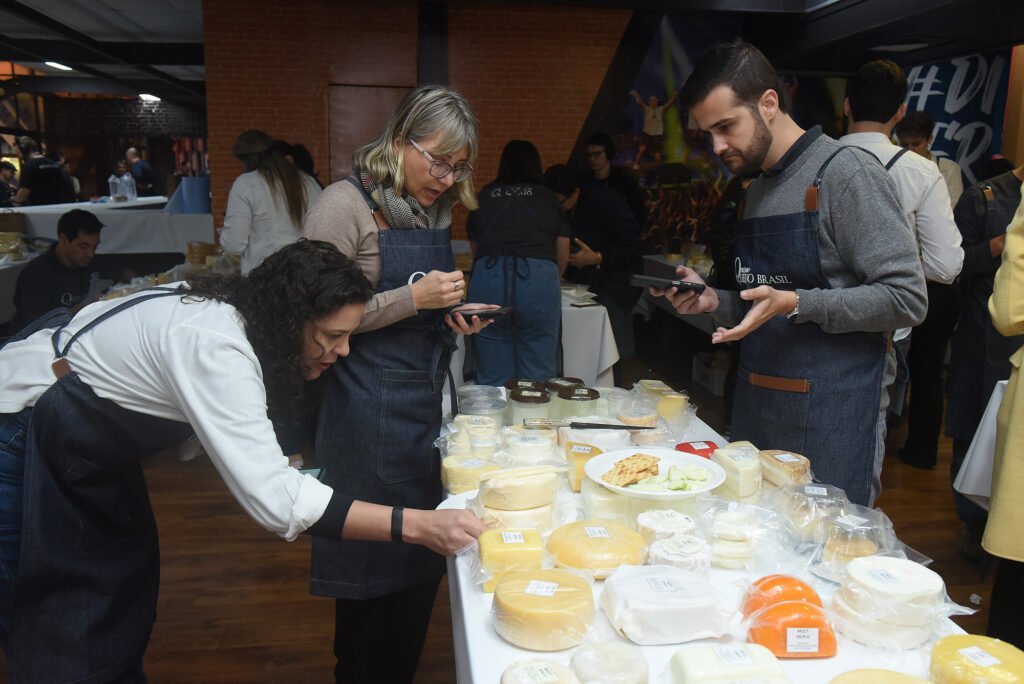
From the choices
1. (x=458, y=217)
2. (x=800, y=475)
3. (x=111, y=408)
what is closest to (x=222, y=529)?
(x=111, y=408)

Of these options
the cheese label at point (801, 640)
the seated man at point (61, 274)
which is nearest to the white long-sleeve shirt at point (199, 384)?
the cheese label at point (801, 640)

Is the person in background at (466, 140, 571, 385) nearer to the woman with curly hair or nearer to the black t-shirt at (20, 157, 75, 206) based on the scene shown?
the woman with curly hair

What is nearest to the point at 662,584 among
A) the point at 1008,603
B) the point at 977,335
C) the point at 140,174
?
the point at 1008,603

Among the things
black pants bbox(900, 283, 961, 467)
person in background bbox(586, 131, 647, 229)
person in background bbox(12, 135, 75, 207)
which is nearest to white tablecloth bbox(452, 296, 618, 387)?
person in background bbox(586, 131, 647, 229)

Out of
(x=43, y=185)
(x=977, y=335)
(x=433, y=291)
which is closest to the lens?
(x=433, y=291)

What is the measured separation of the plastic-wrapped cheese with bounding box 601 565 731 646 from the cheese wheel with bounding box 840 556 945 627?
0.19m

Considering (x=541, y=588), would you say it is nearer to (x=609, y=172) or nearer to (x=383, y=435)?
(x=383, y=435)

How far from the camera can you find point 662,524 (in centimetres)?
131

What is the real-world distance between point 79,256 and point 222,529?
7.29ft

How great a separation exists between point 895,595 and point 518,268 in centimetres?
272

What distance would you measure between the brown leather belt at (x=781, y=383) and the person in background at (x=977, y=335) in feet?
Answer: 6.07

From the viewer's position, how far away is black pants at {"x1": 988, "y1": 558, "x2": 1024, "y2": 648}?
1.94 meters

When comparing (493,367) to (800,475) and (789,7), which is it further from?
(789,7)

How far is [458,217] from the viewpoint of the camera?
27.0ft
